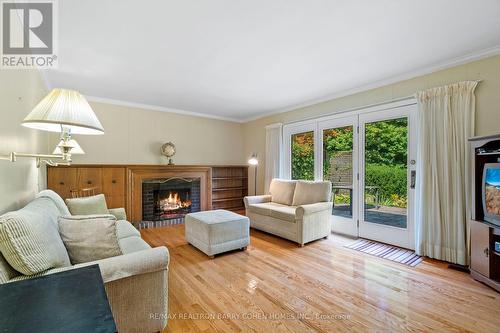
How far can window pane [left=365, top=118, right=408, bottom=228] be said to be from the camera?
329cm

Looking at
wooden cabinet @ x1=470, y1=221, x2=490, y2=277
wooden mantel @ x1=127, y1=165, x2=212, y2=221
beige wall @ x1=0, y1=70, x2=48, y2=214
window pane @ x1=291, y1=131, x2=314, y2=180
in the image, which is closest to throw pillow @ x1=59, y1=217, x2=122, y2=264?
beige wall @ x1=0, y1=70, x2=48, y2=214

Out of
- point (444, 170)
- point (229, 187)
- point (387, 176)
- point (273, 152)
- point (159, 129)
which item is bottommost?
point (229, 187)

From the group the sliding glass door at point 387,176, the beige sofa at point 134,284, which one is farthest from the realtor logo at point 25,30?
the sliding glass door at point 387,176

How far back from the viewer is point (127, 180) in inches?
164

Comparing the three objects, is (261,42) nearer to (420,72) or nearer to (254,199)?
(420,72)

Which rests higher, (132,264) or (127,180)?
(127,180)

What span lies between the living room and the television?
0.07 ft

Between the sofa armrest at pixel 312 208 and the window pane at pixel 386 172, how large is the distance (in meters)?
0.63

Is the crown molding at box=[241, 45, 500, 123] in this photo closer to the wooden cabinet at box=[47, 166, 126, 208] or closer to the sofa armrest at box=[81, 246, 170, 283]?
the sofa armrest at box=[81, 246, 170, 283]

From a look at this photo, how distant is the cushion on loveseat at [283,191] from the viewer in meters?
4.31

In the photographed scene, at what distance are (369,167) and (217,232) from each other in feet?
8.46

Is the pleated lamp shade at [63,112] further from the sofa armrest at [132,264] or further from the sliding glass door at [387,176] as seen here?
the sliding glass door at [387,176]

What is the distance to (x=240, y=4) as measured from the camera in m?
1.79

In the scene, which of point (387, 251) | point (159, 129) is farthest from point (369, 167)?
point (159, 129)
